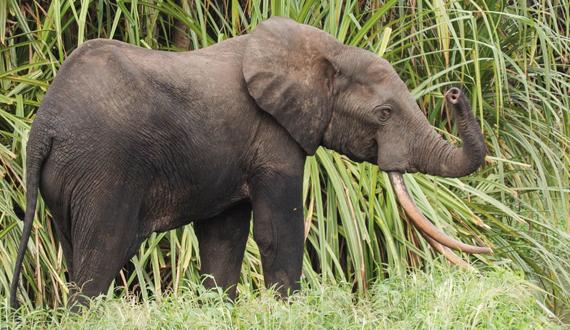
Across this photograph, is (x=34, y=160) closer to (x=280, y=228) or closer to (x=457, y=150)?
(x=280, y=228)

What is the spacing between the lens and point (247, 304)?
191 inches

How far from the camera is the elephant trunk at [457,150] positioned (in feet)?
17.1

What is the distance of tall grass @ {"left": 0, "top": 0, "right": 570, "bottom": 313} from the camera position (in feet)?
21.6

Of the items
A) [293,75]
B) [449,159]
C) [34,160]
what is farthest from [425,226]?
[34,160]

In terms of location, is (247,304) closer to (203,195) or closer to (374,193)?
(203,195)

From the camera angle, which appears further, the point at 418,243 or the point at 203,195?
the point at 418,243

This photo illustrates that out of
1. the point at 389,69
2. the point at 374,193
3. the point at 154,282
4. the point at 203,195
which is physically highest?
the point at 389,69

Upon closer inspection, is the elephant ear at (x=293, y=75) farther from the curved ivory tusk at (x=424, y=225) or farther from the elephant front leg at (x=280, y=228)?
the curved ivory tusk at (x=424, y=225)

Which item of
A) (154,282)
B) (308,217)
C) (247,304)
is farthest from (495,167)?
(247,304)

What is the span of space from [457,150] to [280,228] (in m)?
0.82

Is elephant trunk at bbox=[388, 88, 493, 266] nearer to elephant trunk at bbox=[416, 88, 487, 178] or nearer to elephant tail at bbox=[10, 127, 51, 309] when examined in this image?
elephant trunk at bbox=[416, 88, 487, 178]

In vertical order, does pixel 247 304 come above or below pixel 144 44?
below

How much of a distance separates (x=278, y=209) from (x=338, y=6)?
7.03 ft

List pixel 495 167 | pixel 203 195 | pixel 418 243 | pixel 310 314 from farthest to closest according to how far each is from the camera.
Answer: pixel 495 167 → pixel 418 243 → pixel 203 195 → pixel 310 314
